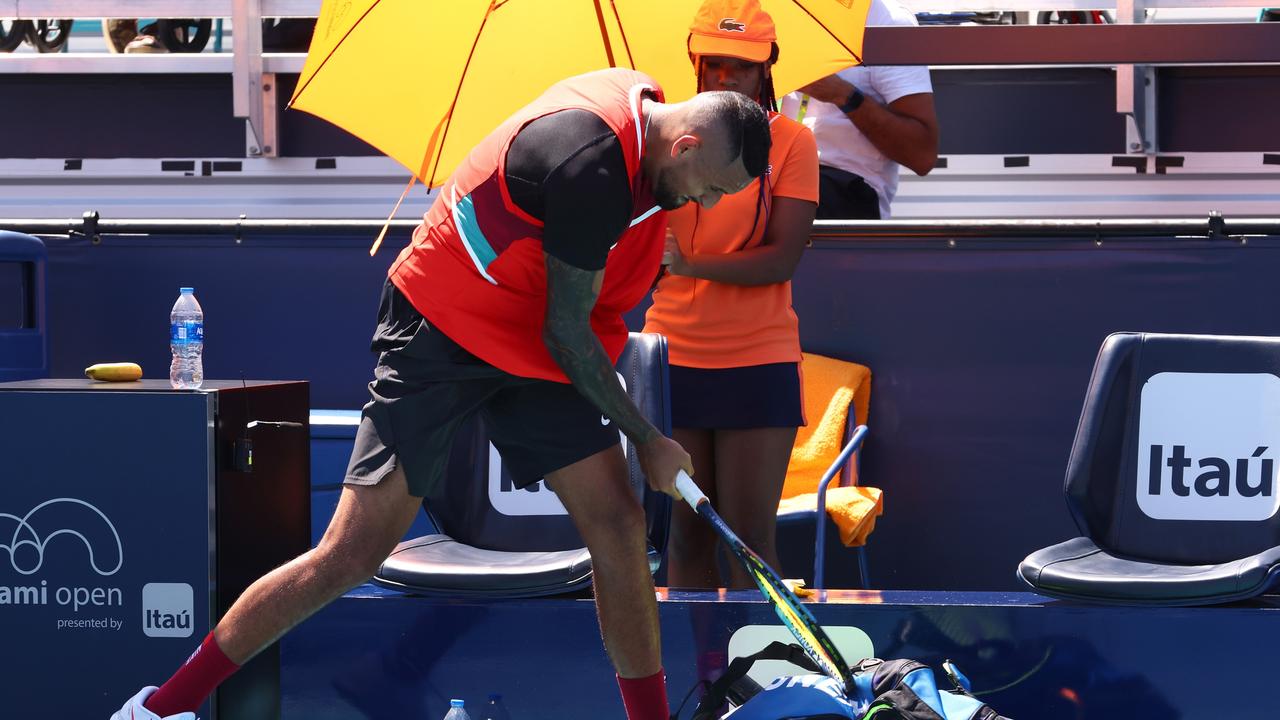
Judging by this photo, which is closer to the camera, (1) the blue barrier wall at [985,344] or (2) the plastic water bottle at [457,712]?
(2) the plastic water bottle at [457,712]

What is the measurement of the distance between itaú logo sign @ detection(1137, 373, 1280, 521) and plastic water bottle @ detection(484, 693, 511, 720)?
5.34ft

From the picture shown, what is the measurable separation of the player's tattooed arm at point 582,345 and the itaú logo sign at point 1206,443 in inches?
55.3

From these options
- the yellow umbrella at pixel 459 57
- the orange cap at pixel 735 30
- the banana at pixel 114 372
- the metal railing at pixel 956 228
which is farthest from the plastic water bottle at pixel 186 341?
the orange cap at pixel 735 30

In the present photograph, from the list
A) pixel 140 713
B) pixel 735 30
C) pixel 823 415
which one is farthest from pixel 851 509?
pixel 140 713

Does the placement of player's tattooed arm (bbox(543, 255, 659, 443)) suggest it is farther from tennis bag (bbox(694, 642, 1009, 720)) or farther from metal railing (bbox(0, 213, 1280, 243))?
metal railing (bbox(0, 213, 1280, 243))

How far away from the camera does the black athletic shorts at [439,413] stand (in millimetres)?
3010

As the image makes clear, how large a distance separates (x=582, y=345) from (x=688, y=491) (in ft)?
1.19

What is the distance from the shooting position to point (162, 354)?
15.8 ft

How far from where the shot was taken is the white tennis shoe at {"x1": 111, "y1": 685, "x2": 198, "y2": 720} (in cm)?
304

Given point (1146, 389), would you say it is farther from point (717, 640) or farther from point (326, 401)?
point (326, 401)

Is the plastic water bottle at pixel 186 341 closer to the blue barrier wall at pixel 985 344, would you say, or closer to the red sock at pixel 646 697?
the blue barrier wall at pixel 985 344

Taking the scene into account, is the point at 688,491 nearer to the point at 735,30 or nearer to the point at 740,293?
the point at 740,293

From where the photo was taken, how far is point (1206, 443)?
361 cm

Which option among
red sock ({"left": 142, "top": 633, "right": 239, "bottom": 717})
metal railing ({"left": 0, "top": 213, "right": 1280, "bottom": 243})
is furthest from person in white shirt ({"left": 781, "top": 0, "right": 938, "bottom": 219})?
red sock ({"left": 142, "top": 633, "right": 239, "bottom": 717})
